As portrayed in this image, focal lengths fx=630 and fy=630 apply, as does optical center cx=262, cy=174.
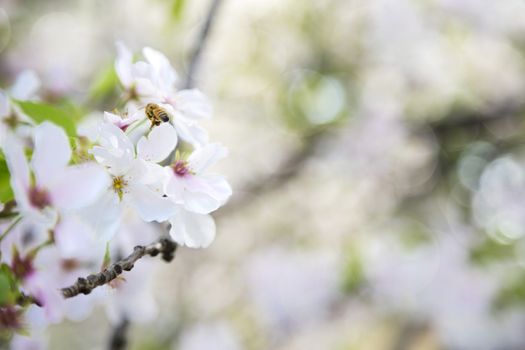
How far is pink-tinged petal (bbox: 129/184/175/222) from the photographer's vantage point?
0.44 m

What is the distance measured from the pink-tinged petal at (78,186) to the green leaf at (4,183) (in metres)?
0.06

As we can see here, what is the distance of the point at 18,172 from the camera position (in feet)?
1.33

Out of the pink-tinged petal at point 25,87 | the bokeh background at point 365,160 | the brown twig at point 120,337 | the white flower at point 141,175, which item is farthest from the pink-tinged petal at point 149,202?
the bokeh background at point 365,160

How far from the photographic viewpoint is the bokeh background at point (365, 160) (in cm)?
159

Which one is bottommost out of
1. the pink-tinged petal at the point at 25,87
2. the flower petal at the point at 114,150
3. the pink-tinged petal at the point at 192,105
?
the flower petal at the point at 114,150

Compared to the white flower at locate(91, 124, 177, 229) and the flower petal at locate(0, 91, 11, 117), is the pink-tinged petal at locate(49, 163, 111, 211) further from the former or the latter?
the flower petal at locate(0, 91, 11, 117)

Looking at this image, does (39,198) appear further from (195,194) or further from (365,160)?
(365,160)

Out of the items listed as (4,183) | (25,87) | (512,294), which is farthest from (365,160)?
(4,183)

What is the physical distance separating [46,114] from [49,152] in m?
0.13

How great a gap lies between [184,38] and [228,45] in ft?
1.05

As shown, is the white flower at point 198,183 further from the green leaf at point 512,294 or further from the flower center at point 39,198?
the green leaf at point 512,294

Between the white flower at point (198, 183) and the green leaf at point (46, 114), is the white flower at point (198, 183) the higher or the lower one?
the lower one

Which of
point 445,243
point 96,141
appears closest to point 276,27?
point 445,243

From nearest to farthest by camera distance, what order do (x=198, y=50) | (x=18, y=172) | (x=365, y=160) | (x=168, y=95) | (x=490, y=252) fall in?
(x=18, y=172)
(x=168, y=95)
(x=198, y=50)
(x=490, y=252)
(x=365, y=160)
